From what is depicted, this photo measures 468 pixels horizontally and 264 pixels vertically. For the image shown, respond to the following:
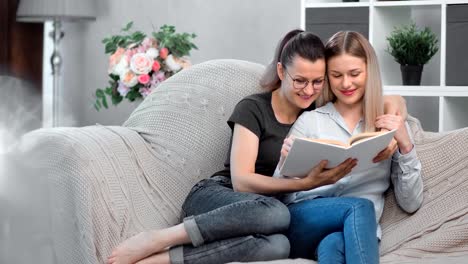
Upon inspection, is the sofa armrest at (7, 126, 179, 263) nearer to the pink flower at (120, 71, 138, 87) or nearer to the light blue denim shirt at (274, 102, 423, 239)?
the light blue denim shirt at (274, 102, 423, 239)

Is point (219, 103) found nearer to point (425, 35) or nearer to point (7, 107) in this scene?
point (425, 35)

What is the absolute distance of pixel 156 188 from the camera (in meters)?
2.71

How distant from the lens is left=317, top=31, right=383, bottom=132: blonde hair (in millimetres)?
2570

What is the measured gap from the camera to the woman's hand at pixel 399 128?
2.52 meters

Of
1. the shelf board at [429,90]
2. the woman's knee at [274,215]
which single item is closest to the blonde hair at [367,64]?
the woman's knee at [274,215]

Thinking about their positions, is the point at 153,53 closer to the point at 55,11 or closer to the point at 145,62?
the point at 145,62

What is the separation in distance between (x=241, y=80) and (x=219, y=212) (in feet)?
1.97

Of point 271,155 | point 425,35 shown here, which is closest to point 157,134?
point 271,155

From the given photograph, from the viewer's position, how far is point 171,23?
5.21 m

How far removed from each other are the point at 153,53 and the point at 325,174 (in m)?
1.64

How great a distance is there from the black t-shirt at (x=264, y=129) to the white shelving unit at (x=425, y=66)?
5.40 ft

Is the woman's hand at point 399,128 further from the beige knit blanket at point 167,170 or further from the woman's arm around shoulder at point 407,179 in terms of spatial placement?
the beige knit blanket at point 167,170

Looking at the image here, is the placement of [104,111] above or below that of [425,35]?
below

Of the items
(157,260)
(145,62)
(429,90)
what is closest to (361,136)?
(157,260)
